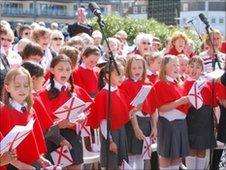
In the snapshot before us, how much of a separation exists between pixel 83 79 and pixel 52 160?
1.60 metres

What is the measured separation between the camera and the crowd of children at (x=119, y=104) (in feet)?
16.2

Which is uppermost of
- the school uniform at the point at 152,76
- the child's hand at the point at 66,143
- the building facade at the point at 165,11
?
the school uniform at the point at 152,76

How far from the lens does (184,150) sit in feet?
20.3

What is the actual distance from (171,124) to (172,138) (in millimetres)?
138

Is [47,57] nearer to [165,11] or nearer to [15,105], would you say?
[15,105]

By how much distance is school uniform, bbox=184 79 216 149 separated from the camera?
6.41 metres

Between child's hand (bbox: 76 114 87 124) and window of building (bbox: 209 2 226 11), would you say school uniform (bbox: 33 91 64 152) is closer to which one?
child's hand (bbox: 76 114 87 124)

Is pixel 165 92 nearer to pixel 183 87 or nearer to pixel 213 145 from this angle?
pixel 183 87

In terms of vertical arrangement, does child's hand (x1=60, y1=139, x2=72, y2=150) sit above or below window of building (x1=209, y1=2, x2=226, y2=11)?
above

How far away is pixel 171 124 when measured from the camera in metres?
6.12

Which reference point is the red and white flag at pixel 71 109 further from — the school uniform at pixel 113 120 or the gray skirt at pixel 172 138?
the gray skirt at pixel 172 138

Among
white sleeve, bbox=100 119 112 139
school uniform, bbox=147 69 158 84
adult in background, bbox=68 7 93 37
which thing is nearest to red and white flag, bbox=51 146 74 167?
white sleeve, bbox=100 119 112 139

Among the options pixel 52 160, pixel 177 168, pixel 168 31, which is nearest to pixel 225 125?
pixel 177 168

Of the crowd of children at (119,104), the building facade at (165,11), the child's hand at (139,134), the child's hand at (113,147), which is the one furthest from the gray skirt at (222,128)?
the building facade at (165,11)
